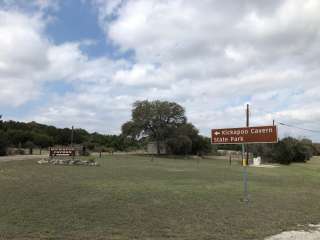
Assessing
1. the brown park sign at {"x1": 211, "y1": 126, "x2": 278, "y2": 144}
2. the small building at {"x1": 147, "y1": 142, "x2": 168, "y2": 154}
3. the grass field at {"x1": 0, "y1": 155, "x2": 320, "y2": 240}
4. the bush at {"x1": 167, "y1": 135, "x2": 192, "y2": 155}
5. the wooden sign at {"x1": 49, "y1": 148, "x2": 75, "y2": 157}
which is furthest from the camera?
the small building at {"x1": 147, "y1": 142, "x2": 168, "y2": 154}

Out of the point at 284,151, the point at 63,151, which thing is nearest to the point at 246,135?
the point at 63,151

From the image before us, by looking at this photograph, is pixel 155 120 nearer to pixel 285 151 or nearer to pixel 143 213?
pixel 285 151

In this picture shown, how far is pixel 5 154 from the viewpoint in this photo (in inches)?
1937

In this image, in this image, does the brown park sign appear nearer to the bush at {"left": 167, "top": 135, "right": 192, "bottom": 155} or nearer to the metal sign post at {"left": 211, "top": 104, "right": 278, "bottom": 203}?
the metal sign post at {"left": 211, "top": 104, "right": 278, "bottom": 203}

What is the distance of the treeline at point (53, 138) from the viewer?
7906 centimetres

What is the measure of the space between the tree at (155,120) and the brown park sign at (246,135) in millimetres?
58579

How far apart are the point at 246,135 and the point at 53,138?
79.6 meters

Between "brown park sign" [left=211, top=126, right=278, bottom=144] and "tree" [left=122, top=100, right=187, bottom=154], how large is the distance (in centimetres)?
5858

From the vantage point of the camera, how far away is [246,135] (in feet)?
→ 42.4

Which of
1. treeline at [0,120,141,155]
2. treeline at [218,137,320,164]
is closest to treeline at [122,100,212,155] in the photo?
treeline at [0,120,141,155]

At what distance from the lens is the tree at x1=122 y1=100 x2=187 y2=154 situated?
72500 millimetres

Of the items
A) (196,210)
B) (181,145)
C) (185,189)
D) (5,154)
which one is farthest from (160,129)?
(196,210)

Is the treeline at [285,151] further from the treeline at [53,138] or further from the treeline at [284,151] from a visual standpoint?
the treeline at [53,138]

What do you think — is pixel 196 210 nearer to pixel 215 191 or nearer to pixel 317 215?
pixel 317 215
